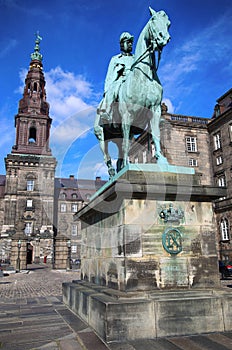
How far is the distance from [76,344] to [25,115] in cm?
5804

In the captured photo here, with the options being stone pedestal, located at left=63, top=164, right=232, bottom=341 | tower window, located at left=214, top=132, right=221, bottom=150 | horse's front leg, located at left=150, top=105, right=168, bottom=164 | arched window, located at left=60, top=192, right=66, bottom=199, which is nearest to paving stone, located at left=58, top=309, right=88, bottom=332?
stone pedestal, located at left=63, top=164, right=232, bottom=341

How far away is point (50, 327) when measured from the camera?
478cm

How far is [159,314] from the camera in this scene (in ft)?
12.9

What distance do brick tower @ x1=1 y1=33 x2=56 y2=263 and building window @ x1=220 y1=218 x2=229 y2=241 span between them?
31.2m

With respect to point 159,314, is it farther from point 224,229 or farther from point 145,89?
point 224,229

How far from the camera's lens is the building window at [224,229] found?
95.7 feet

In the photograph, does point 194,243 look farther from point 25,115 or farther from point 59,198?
point 59,198

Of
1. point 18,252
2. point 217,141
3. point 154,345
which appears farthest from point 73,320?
point 217,141

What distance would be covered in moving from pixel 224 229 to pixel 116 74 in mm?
27031

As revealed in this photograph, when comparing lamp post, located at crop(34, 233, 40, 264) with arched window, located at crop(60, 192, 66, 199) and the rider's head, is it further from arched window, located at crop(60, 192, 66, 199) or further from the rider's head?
the rider's head

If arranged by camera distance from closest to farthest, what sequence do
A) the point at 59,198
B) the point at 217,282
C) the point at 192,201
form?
the point at 217,282
the point at 192,201
the point at 59,198

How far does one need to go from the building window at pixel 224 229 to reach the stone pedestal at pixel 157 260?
2656cm

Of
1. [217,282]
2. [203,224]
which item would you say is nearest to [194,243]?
[203,224]

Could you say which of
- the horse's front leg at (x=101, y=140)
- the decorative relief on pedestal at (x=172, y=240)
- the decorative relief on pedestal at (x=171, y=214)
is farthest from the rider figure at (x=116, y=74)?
the decorative relief on pedestal at (x=172, y=240)
